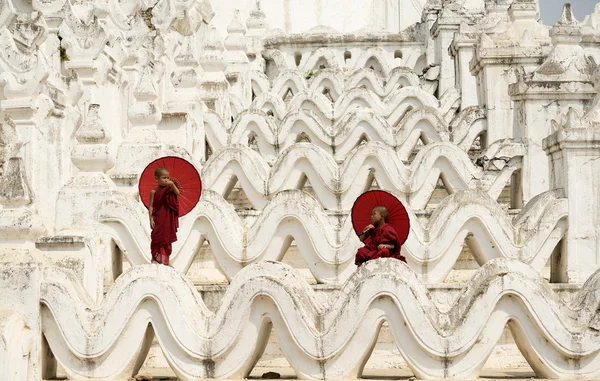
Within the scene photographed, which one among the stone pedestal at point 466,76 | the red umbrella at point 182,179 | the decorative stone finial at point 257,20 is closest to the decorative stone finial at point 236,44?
the decorative stone finial at point 257,20

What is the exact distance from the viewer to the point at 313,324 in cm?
963

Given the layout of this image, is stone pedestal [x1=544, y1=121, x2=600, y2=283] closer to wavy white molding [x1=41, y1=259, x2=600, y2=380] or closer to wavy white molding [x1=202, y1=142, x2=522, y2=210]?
wavy white molding [x1=202, y1=142, x2=522, y2=210]

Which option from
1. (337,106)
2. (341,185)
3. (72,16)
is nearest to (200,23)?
(337,106)

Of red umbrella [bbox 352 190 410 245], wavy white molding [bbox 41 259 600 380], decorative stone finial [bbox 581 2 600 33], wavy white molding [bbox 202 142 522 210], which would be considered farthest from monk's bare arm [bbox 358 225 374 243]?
decorative stone finial [bbox 581 2 600 33]

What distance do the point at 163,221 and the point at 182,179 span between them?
1.40ft

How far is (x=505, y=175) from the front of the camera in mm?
14500

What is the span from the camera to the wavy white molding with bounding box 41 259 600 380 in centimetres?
952

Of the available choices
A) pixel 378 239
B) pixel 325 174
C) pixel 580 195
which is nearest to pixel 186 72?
pixel 325 174

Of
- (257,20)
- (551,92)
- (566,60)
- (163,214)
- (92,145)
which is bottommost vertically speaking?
(163,214)

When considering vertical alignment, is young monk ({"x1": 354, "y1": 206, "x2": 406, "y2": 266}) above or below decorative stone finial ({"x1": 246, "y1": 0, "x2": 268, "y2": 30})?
below

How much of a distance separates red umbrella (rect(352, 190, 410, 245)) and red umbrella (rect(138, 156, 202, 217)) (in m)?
1.50

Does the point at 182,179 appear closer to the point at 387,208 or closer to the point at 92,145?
the point at 92,145

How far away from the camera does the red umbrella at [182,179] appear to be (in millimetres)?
11047

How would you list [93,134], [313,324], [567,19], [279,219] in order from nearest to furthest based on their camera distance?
[313,324]
[93,134]
[279,219]
[567,19]
